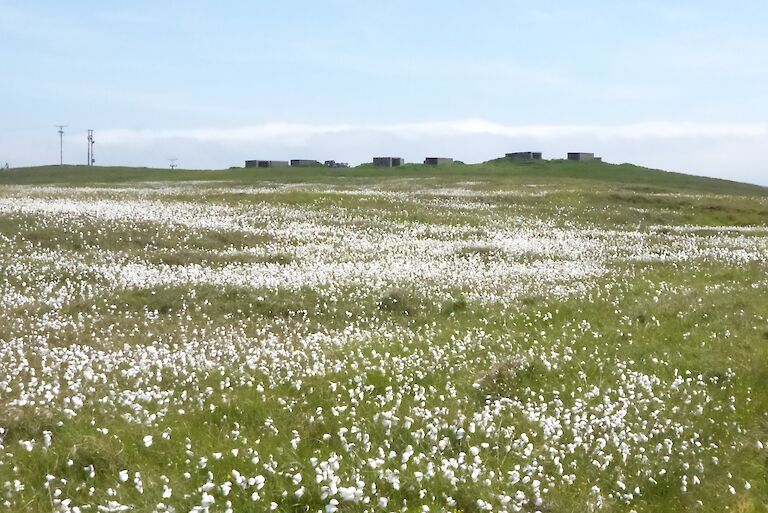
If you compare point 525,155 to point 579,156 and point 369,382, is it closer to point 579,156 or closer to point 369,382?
point 579,156

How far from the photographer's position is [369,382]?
11.2 meters

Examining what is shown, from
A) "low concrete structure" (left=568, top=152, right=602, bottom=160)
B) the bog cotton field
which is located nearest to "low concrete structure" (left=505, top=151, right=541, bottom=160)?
"low concrete structure" (left=568, top=152, right=602, bottom=160)

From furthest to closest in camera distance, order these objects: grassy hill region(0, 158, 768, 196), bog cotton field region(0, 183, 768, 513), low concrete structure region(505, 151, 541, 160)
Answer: low concrete structure region(505, 151, 541, 160) → grassy hill region(0, 158, 768, 196) → bog cotton field region(0, 183, 768, 513)

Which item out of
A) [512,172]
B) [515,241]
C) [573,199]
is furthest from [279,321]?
[512,172]

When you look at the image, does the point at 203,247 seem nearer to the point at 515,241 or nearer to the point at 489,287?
the point at 489,287

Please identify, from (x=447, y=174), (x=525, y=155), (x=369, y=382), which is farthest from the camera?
(x=525, y=155)

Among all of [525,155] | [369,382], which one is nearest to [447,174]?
[525,155]

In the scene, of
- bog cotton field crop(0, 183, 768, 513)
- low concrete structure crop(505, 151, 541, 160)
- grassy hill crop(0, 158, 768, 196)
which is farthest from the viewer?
low concrete structure crop(505, 151, 541, 160)

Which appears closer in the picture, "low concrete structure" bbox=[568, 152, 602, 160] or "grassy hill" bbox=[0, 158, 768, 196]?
"grassy hill" bbox=[0, 158, 768, 196]

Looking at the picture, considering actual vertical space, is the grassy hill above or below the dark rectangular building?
below

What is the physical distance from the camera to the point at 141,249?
25141mm

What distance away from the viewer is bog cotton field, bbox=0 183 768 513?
7.80 meters

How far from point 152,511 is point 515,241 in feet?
88.8

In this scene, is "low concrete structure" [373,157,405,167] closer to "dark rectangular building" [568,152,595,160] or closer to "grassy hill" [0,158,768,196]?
"grassy hill" [0,158,768,196]
